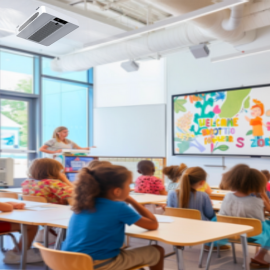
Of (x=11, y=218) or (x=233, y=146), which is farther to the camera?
(x=233, y=146)

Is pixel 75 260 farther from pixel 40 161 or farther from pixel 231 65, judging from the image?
pixel 231 65

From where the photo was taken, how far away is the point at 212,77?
7559 millimetres

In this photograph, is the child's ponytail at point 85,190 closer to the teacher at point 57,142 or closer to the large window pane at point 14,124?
the teacher at point 57,142

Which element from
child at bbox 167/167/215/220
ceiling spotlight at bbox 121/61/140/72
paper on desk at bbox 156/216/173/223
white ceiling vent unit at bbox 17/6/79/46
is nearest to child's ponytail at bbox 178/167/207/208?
child at bbox 167/167/215/220

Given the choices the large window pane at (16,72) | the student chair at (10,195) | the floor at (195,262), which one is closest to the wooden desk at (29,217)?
the floor at (195,262)

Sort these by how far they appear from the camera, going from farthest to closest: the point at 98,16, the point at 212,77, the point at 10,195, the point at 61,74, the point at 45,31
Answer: the point at 61,74, the point at 212,77, the point at 98,16, the point at 10,195, the point at 45,31

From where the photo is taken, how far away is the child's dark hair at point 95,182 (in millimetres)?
2120

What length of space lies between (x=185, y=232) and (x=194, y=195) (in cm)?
132

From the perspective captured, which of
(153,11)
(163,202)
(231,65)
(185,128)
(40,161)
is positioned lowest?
(163,202)

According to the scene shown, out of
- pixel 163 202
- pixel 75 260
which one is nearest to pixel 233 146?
pixel 163 202

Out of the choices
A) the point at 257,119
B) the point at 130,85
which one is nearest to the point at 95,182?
the point at 257,119

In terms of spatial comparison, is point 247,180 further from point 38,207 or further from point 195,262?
point 38,207

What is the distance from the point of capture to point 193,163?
25.5ft

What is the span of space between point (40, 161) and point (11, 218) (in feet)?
3.91
